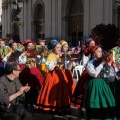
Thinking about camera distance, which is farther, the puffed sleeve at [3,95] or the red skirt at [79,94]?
the red skirt at [79,94]

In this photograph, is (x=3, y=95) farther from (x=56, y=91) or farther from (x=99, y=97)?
(x=56, y=91)

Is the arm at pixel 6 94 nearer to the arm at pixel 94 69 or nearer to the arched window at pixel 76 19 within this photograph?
the arm at pixel 94 69

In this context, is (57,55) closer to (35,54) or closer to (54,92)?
(54,92)

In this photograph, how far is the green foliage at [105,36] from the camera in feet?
37.5

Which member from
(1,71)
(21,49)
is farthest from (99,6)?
(1,71)

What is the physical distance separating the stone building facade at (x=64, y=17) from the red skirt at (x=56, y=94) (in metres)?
9.98

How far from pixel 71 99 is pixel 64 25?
14.1 metres

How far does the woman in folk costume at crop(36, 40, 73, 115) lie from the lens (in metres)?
6.60

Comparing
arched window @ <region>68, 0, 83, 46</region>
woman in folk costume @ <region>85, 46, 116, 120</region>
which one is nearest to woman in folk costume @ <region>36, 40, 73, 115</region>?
woman in folk costume @ <region>85, 46, 116, 120</region>

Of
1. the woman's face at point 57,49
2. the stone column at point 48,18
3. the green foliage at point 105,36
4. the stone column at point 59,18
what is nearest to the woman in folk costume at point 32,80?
the woman's face at point 57,49

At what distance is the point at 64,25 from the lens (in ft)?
68.2

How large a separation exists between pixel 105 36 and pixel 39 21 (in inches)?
542

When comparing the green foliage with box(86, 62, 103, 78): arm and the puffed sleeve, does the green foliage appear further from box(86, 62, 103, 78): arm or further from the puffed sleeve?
the puffed sleeve

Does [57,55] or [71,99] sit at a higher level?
[57,55]
